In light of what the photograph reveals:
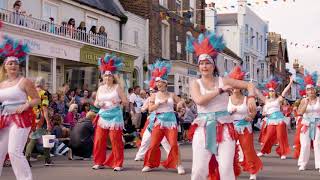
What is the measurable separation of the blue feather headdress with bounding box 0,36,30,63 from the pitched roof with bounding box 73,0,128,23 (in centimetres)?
1749

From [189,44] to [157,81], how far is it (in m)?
4.11

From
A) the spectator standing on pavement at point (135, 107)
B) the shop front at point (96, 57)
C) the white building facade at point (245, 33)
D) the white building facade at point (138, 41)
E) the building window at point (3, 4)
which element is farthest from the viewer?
the white building facade at point (245, 33)

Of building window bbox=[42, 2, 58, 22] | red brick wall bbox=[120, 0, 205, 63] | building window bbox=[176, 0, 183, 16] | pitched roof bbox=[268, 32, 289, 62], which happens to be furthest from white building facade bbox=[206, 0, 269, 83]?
building window bbox=[42, 2, 58, 22]

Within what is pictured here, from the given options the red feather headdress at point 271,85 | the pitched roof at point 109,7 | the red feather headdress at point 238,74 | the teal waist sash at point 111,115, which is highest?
the pitched roof at point 109,7

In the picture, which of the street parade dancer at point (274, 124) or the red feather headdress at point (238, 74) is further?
the street parade dancer at point (274, 124)

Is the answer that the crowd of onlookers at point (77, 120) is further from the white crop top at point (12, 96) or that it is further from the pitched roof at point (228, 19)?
the pitched roof at point (228, 19)

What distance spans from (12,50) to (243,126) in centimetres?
483

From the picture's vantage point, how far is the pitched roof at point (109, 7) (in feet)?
84.5

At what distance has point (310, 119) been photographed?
36.9ft

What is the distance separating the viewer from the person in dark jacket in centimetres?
1323

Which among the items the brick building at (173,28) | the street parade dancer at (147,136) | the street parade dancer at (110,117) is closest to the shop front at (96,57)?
the brick building at (173,28)

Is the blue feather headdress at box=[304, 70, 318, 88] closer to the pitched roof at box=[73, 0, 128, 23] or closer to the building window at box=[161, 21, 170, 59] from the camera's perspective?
the pitched roof at box=[73, 0, 128, 23]

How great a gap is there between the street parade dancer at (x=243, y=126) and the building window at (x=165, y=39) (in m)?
22.3

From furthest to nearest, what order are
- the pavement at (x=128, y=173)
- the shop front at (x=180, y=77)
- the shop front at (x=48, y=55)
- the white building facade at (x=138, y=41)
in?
the shop front at (x=180, y=77) < the white building facade at (x=138, y=41) < the shop front at (x=48, y=55) < the pavement at (x=128, y=173)
